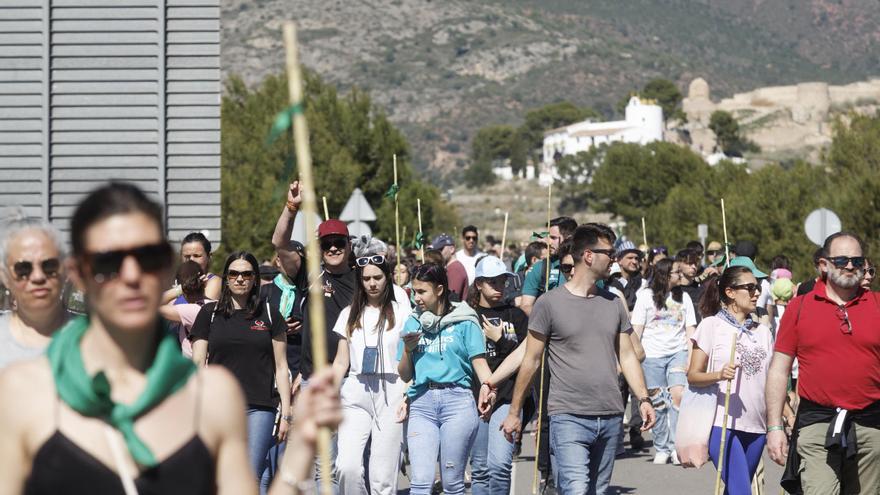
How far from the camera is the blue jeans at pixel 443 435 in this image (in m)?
9.23

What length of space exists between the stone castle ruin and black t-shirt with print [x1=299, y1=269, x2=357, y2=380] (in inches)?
6770

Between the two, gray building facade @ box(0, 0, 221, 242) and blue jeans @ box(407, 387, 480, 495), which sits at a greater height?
gray building facade @ box(0, 0, 221, 242)

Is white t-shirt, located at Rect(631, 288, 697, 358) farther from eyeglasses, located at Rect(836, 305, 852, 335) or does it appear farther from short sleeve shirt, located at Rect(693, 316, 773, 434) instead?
eyeglasses, located at Rect(836, 305, 852, 335)

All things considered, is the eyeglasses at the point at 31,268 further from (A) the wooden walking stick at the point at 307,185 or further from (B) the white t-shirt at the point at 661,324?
(B) the white t-shirt at the point at 661,324

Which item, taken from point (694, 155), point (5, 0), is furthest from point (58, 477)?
point (694, 155)

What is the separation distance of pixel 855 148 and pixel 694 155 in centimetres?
5743

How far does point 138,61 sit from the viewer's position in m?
19.7

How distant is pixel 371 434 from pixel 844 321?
8.94 feet

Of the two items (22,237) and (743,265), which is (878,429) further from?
(22,237)

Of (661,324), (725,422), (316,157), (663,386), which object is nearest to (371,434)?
(725,422)

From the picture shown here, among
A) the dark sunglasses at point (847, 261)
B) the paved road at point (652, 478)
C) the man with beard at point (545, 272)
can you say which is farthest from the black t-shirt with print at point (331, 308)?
the dark sunglasses at point (847, 261)

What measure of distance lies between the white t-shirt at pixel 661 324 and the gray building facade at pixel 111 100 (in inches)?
255

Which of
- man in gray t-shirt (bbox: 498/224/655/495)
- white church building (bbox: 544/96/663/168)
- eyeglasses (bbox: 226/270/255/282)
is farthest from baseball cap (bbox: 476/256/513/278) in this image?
white church building (bbox: 544/96/663/168)

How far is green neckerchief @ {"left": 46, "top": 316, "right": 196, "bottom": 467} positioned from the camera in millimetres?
3309
